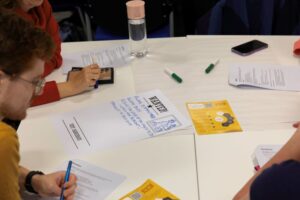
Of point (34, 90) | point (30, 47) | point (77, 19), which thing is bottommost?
point (77, 19)

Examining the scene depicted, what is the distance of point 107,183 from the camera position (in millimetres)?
1073

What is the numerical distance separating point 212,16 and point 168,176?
1173mm

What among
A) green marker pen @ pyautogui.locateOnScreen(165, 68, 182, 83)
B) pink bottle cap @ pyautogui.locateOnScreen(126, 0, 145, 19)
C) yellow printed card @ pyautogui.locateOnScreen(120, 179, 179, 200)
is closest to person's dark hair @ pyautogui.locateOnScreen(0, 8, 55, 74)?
yellow printed card @ pyautogui.locateOnScreen(120, 179, 179, 200)

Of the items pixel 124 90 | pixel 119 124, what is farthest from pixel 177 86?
pixel 119 124

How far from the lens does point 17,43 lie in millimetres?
874

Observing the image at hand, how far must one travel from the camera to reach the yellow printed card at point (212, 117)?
4.10 ft

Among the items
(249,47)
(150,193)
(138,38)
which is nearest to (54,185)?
(150,193)

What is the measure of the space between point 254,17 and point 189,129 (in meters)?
1.01

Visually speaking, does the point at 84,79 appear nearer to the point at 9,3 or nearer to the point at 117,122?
the point at 117,122

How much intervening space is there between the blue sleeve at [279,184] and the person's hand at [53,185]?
52 centimetres

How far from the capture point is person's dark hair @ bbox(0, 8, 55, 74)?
86 centimetres

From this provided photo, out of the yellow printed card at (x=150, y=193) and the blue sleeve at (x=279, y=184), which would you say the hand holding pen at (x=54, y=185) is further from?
the blue sleeve at (x=279, y=184)

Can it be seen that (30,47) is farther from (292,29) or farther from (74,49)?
(292,29)

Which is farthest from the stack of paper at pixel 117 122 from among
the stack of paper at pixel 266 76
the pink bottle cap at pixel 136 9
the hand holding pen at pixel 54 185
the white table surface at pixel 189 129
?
the pink bottle cap at pixel 136 9
